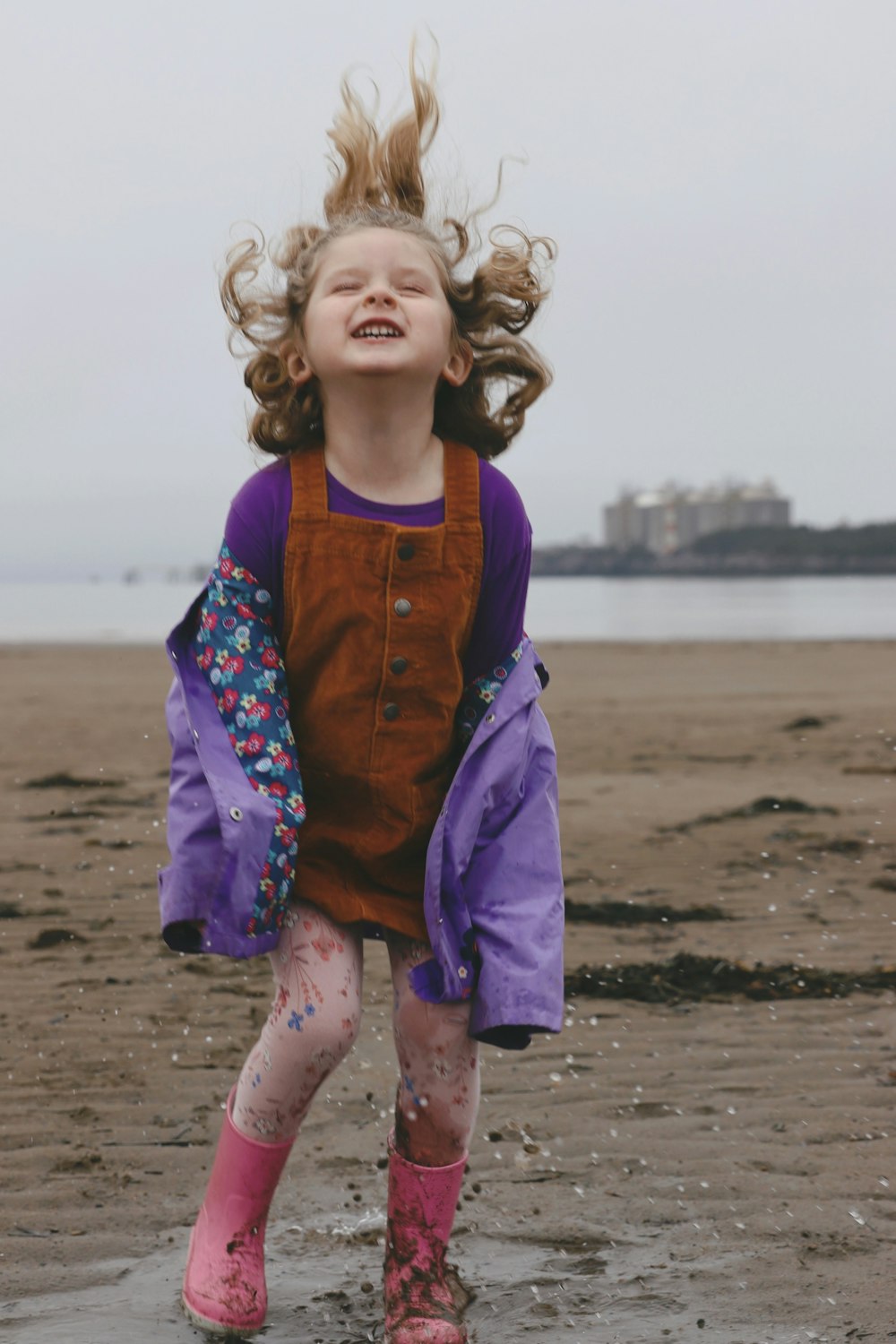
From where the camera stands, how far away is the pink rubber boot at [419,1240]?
2.55 metres

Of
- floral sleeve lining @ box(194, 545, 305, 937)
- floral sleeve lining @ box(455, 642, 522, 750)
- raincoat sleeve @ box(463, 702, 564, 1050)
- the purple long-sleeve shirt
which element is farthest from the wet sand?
the purple long-sleeve shirt

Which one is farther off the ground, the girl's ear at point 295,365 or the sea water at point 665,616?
the girl's ear at point 295,365

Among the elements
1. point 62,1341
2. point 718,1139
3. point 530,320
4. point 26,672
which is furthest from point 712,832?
point 26,672

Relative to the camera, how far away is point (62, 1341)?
2.51 m

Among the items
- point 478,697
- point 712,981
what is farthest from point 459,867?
point 712,981

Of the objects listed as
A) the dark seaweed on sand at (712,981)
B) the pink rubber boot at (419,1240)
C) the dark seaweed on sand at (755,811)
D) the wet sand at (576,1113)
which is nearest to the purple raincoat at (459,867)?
the pink rubber boot at (419,1240)

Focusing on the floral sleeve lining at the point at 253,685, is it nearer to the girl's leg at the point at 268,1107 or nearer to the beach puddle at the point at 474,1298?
the girl's leg at the point at 268,1107

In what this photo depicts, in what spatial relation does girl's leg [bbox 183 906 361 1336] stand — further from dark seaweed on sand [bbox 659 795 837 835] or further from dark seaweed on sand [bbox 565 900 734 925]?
dark seaweed on sand [bbox 659 795 837 835]

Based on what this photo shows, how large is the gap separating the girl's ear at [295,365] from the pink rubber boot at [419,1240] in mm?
1433

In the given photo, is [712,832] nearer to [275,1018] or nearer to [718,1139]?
[718,1139]

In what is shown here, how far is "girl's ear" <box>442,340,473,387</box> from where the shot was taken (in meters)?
2.77

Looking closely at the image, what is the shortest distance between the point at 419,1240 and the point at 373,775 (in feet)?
2.74

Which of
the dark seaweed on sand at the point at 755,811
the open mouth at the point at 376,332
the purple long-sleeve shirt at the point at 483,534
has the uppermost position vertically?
the open mouth at the point at 376,332

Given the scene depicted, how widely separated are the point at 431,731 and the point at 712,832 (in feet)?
15.1
